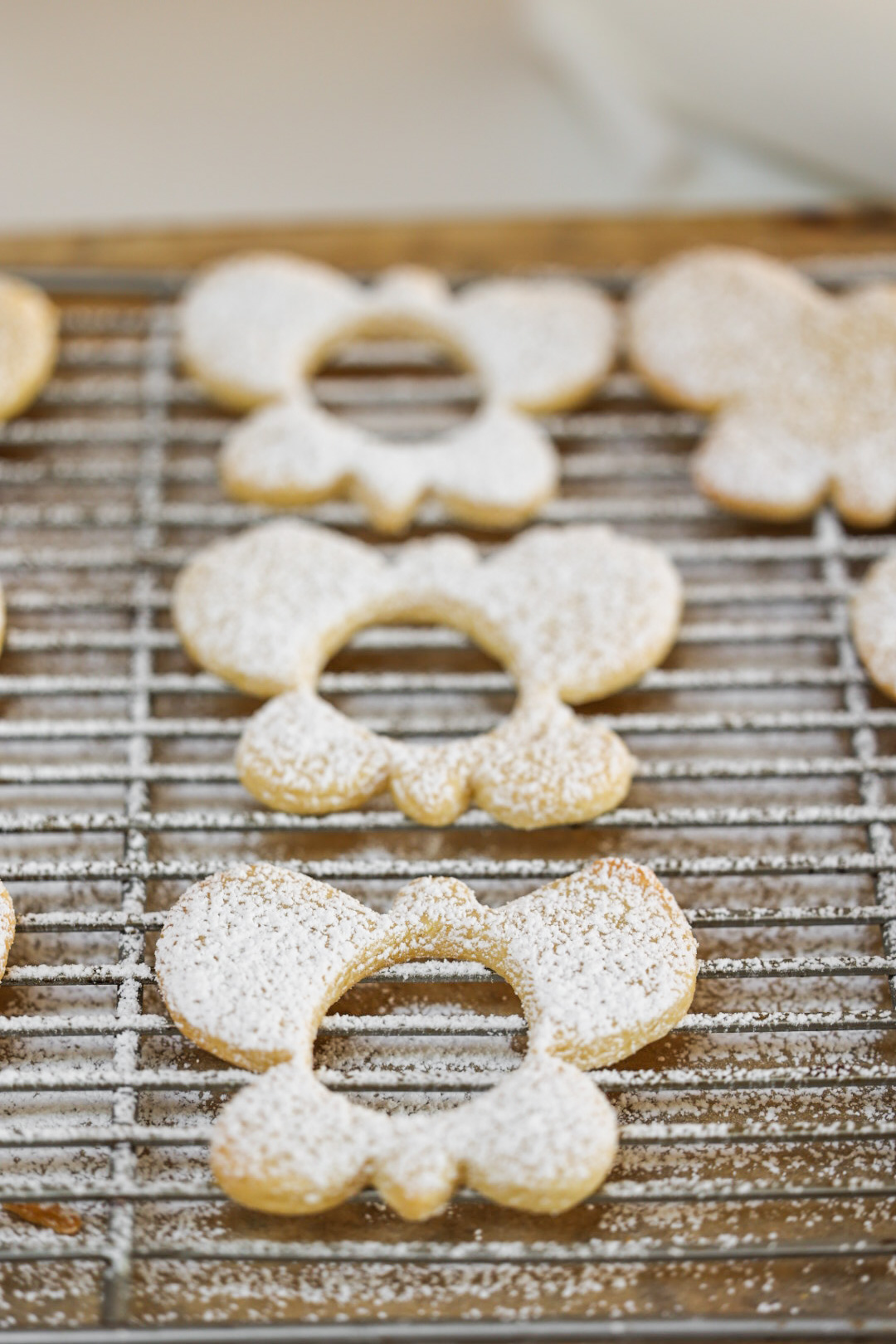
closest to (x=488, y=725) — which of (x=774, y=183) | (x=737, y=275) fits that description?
(x=737, y=275)

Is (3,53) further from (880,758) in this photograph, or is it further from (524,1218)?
(524,1218)

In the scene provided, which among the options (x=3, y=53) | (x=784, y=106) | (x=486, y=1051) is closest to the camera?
(x=486, y=1051)

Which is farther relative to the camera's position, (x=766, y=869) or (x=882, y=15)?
(x=882, y=15)

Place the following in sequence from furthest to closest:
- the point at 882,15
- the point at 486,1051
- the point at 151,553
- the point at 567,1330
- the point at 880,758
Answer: the point at 882,15 → the point at 151,553 → the point at 880,758 → the point at 486,1051 → the point at 567,1330

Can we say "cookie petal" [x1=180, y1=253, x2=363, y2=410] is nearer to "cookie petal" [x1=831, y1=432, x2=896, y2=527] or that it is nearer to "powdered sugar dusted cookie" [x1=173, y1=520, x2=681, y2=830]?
"powdered sugar dusted cookie" [x1=173, y1=520, x2=681, y2=830]

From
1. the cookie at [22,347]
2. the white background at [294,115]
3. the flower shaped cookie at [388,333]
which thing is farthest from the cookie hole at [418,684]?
the white background at [294,115]

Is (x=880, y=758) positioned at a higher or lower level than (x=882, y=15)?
lower
